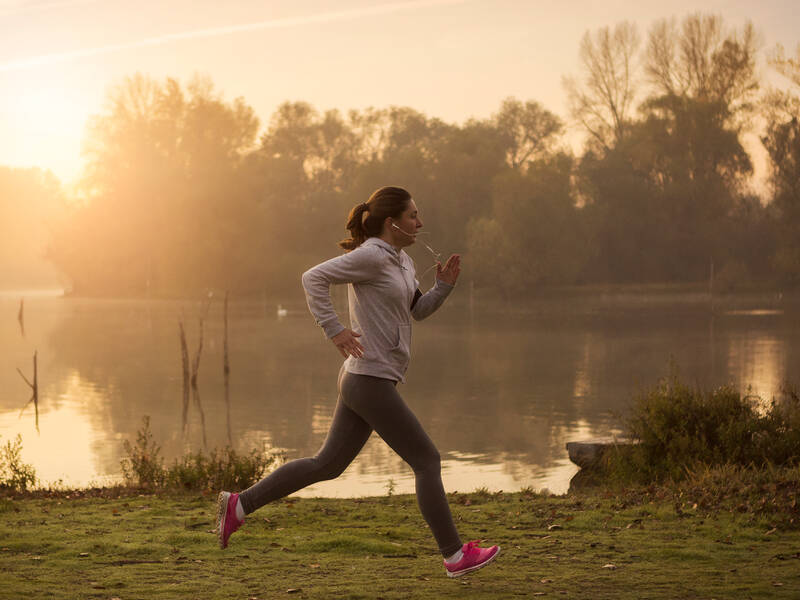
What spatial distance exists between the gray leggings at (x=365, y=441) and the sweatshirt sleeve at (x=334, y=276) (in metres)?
0.27

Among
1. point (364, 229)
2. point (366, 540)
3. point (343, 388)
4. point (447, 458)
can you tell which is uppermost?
point (364, 229)

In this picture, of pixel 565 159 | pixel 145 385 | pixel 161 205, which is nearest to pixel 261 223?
pixel 161 205

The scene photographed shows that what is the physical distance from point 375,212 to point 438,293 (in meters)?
0.55

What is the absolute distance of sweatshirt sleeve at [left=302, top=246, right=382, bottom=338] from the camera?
445cm

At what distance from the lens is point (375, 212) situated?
15.4 ft

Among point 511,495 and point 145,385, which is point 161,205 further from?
point 511,495

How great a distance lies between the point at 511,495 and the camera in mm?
8328

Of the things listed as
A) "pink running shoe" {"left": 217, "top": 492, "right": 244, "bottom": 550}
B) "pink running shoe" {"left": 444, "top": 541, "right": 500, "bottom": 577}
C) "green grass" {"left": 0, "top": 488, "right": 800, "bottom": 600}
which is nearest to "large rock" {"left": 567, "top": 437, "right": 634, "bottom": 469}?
"green grass" {"left": 0, "top": 488, "right": 800, "bottom": 600}

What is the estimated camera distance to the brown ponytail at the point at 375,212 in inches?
184

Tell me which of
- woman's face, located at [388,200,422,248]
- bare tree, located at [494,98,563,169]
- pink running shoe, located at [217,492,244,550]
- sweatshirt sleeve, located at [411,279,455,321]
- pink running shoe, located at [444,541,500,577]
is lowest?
pink running shoe, located at [444,541,500,577]

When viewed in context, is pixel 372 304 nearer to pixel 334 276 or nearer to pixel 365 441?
pixel 334 276

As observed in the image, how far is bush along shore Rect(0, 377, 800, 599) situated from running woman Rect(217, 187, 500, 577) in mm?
347

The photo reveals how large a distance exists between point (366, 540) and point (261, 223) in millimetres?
67482

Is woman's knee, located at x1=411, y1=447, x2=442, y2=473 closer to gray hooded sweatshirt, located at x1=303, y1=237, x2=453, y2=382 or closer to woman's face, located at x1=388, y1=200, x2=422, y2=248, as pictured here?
gray hooded sweatshirt, located at x1=303, y1=237, x2=453, y2=382
